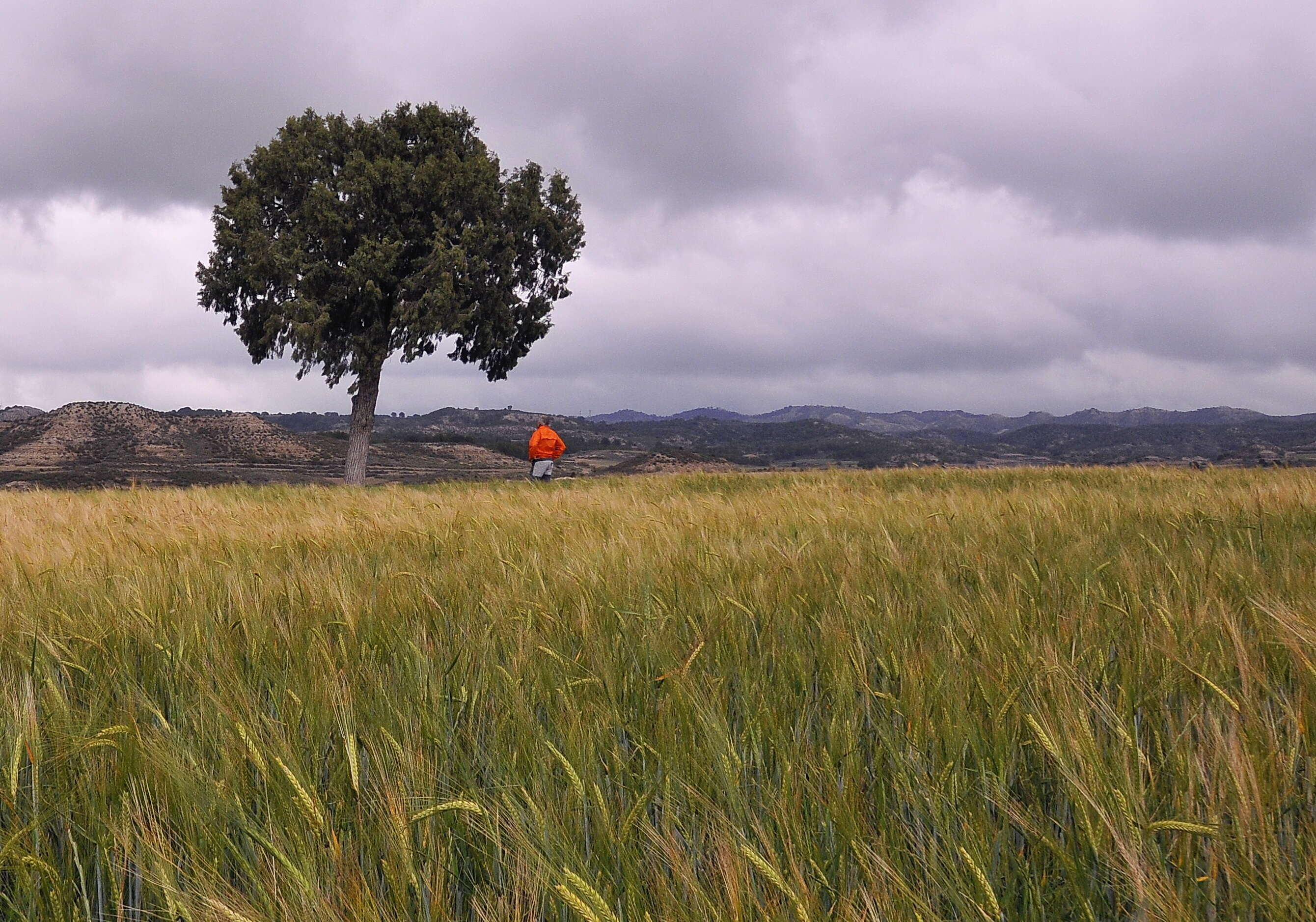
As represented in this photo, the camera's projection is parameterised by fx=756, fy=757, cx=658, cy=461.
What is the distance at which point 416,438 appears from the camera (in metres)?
92.4

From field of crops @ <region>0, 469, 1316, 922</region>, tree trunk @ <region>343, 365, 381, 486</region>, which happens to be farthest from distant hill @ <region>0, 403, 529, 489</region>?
field of crops @ <region>0, 469, 1316, 922</region>

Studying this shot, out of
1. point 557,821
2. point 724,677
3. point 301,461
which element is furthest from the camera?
point 301,461

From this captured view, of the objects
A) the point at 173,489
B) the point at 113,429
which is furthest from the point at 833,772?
the point at 113,429

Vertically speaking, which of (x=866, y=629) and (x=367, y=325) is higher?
(x=367, y=325)

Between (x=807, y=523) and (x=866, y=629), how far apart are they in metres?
3.34

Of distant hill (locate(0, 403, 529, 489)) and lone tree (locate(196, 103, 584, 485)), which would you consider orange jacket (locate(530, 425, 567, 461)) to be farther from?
distant hill (locate(0, 403, 529, 489))

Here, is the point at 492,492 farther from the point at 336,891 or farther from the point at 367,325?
the point at 367,325

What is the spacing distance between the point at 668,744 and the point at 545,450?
1821 cm

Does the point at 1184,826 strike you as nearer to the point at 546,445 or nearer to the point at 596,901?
the point at 596,901

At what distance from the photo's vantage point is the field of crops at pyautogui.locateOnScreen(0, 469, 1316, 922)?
1191 mm

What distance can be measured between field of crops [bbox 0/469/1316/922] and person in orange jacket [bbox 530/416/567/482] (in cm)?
1583

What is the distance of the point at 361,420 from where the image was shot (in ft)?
70.9

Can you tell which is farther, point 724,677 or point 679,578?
point 679,578

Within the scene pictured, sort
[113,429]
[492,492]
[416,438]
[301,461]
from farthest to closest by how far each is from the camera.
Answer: [416,438] → [113,429] → [301,461] → [492,492]
